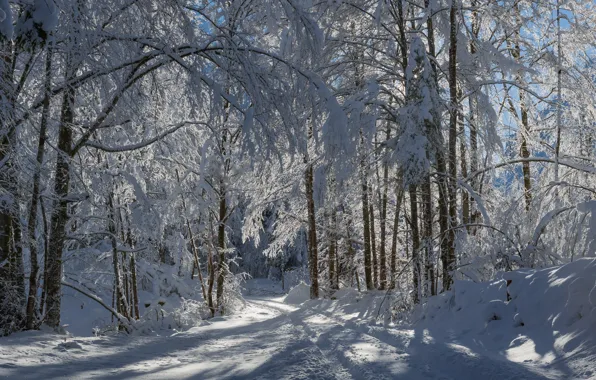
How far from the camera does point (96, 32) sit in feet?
13.3

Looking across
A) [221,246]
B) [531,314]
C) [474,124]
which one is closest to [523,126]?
[474,124]

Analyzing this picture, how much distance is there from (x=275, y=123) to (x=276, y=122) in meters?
0.13

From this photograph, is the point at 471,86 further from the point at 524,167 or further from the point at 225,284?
the point at 225,284

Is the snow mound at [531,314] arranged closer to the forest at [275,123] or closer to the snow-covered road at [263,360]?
the snow-covered road at [263,360]

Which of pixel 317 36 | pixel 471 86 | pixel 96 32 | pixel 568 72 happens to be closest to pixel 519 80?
pixel 568 72

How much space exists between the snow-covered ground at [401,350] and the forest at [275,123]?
2.98ft

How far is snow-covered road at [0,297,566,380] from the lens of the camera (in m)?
3.51

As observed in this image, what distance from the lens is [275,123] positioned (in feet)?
17.6

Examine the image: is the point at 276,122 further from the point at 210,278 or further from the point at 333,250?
the point at 333,250

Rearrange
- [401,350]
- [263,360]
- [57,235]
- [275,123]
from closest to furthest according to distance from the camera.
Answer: [263,360]
[401,350]
[275,123]
[57,235]

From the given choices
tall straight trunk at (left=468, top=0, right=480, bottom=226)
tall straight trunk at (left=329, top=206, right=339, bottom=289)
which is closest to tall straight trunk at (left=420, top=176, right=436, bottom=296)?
tall straight trunk at (left=468, top=0, right=480, bottom=226)

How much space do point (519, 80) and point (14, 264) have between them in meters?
10.6

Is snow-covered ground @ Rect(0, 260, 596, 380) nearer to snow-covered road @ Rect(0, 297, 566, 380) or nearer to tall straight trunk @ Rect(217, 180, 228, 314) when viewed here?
snow-covered road @ Rect(0, 297, 566, 380)

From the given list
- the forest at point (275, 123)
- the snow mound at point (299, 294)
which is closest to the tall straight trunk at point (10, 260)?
the forest at point (275, 123)
